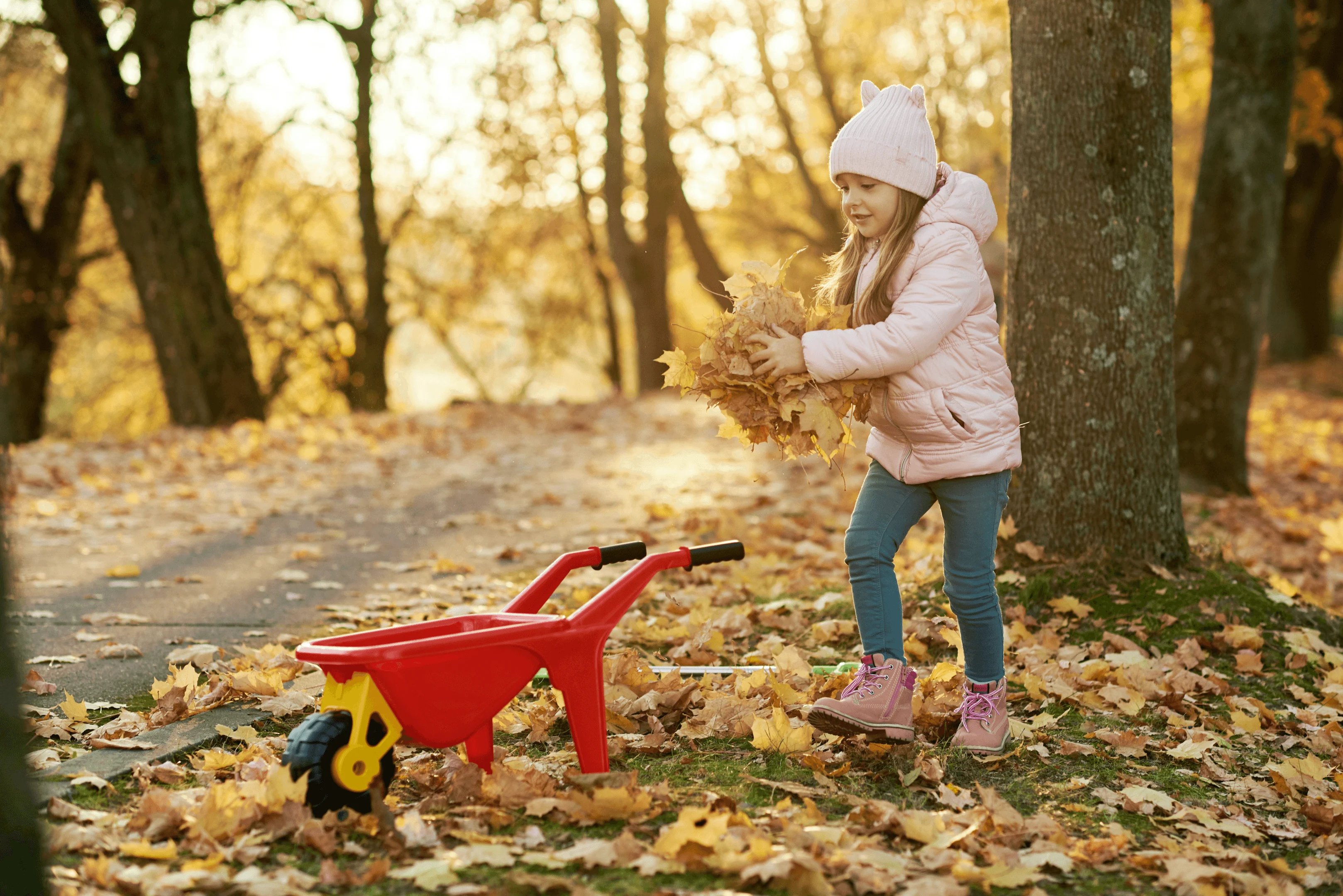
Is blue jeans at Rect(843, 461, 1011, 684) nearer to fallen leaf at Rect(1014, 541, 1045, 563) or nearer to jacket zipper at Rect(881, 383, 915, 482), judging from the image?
jacket zipper at Rect(881, 383, 915, 482)

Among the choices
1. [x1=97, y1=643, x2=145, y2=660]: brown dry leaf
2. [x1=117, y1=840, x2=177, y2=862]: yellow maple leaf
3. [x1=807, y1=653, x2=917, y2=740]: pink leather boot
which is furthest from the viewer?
[x1=97, y1=643, x2=145, y2=660]: brown dry leaf

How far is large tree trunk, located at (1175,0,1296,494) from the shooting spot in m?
7.60

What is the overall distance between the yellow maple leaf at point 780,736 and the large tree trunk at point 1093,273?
1907mm

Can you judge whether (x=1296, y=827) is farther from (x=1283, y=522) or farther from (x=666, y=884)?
(x=1283, y=522)

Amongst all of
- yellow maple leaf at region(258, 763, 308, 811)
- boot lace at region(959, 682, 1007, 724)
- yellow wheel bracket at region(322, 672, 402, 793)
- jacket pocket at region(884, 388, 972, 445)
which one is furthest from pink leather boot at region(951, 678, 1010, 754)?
yellow maple leaf at region(258, 763, 308, 811)

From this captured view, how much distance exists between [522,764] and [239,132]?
804 inches

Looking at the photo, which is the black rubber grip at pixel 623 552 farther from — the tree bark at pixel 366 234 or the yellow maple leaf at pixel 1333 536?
the tree bark at pixel 366 234

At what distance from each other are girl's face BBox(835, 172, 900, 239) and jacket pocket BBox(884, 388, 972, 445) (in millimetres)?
508

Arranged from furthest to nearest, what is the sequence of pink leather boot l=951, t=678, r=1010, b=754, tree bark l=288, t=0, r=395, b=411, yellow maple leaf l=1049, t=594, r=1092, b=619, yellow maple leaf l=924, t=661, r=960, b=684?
1. tree bark l=288, t=0, r=395, b=411
2. yellow maple leaf l=1049, t=594, r=1092, b=619
3. yellow maple leaf l=924, t=661, r=960, b=684
4. pink leather boot l=951, t=678, r=1010, b=754

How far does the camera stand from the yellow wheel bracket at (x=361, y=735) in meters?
2.54

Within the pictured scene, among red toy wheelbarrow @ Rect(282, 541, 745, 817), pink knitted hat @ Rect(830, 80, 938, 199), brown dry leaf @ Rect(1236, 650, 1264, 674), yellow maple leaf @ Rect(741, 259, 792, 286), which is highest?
pink knitted hat @ Rect(830, 80, 938, 199)

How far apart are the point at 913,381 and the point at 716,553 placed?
0.76 meters

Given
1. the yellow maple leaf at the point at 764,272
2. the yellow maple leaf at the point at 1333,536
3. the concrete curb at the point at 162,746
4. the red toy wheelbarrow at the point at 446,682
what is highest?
the yellow maple leaf at the point at 764,272

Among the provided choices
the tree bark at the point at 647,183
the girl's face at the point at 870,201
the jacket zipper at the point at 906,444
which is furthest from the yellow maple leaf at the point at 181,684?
the tree bark at the point at 647,183
